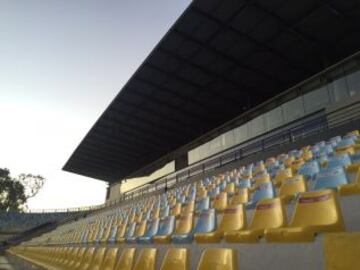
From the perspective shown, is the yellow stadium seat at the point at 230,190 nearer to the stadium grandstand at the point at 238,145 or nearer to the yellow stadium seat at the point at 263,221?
the stadium grandstand at the point at 238,145

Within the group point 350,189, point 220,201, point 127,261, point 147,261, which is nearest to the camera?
point 350,189

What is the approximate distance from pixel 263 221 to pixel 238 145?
52.9 ft

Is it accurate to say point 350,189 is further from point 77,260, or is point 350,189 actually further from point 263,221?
point 77,260

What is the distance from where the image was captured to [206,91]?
18516 mm

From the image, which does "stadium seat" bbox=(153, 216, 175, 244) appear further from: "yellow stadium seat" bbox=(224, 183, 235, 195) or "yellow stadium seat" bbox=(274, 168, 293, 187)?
"yellow stadium seat" bbox=(274, 168, 293, 187)

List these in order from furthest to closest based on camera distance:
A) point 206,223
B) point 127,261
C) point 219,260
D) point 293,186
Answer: point 293,186, point 206,223, point 127,261, point 219,260

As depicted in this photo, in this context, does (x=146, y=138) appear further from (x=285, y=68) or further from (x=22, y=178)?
(x=22, y=178)

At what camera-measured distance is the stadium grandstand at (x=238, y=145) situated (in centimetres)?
334

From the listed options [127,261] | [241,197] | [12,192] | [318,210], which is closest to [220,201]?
[241,197]

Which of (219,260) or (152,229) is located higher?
(152,229)

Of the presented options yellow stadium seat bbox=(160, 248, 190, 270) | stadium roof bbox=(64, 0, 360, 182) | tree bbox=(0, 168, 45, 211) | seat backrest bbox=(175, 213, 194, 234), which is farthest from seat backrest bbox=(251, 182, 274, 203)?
tree bbox=(0, 168, 45, 211)

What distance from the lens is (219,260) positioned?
112 inches

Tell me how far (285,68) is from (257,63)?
1.63 meters

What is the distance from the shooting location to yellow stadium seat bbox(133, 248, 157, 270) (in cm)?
391
